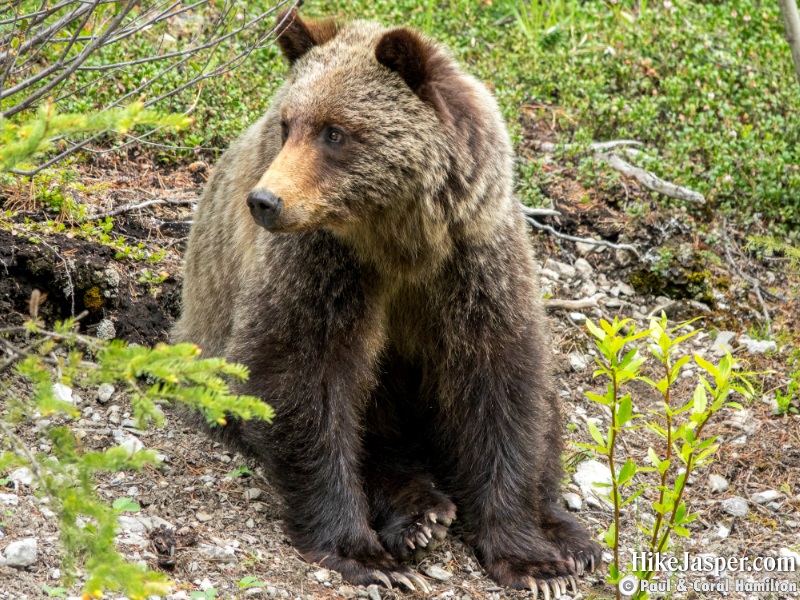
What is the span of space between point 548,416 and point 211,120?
3.61m

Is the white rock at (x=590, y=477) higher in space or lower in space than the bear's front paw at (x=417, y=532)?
lower

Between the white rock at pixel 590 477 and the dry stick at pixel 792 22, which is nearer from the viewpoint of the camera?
the white rock at pixel 590 477

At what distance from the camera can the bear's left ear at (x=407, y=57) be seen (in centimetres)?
411

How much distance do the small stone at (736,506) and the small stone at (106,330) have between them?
3554mm

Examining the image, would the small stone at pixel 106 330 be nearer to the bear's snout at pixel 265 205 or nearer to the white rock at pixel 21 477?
the white rock at pixel 21 477

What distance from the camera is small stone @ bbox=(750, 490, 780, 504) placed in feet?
17.2

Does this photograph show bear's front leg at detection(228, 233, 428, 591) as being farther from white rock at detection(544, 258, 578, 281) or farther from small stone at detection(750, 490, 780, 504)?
white rock at detection(544, 258, 578, 281)

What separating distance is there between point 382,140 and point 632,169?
12.5 feet

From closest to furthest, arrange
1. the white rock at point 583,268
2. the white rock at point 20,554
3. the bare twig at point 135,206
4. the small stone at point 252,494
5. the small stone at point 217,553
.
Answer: the white rock at point 20,554 → the small stone at point 217,553 → the small stone at point 252,494 → the bare twig at point 135,206 → the white rock at point 583,268

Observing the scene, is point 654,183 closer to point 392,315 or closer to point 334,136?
point 392,315

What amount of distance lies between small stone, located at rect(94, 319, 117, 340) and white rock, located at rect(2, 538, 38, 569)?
6.89ft

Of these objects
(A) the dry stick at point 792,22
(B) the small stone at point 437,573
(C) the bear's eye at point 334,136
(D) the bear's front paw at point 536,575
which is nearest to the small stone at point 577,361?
(D) the bear's front paw at point 536,575

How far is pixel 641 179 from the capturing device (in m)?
7.32

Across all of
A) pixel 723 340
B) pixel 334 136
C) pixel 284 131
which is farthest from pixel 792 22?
pixel 284 131
